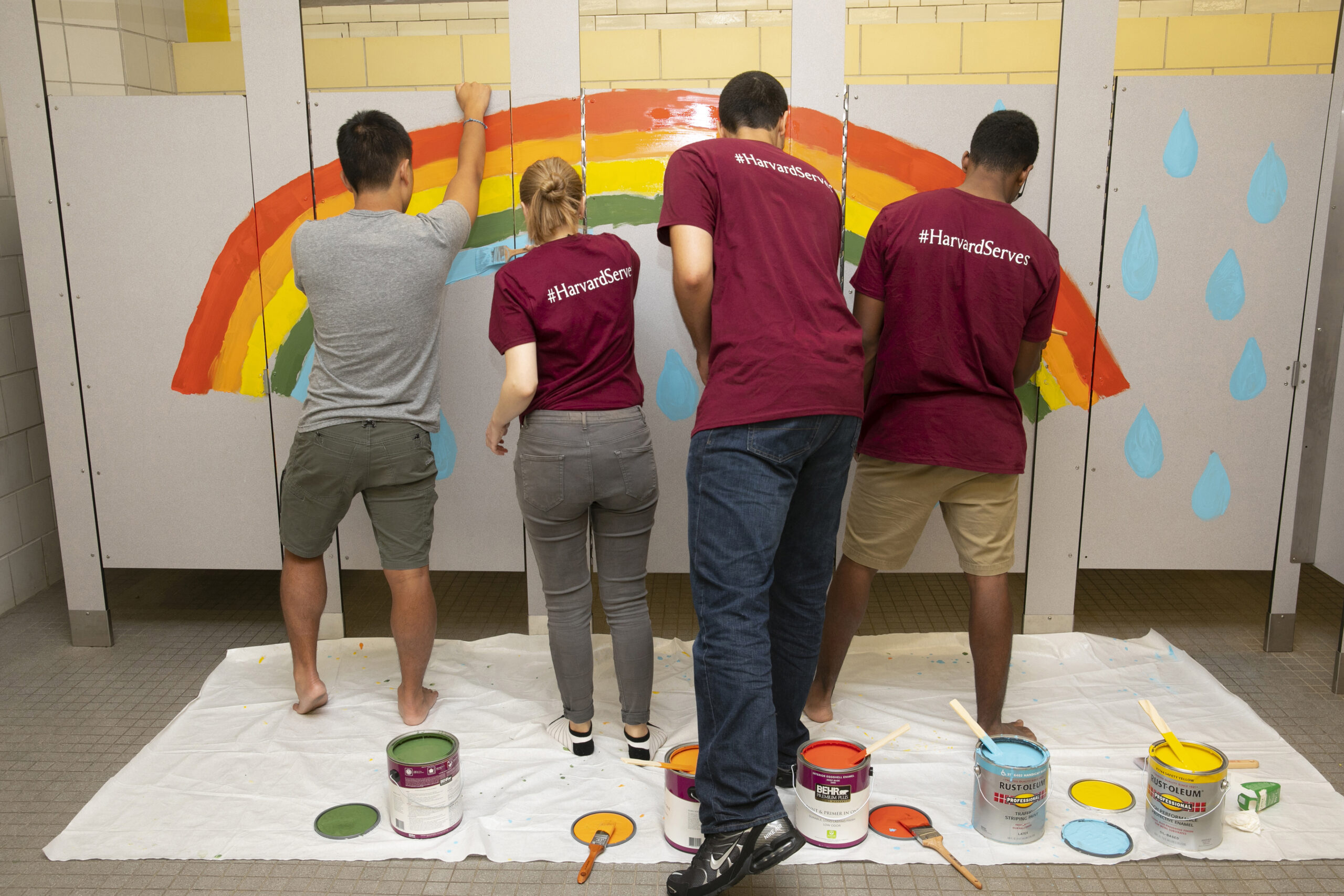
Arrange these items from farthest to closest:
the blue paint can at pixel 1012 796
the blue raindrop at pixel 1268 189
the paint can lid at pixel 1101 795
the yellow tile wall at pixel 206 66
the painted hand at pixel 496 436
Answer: the yellow tile wall at pixel 206 66
the blue raindrop at pixel 1268 189
the painted hand at pixel 496 436
the paint can lid at pixel 1101 795
the blue paint can at pixel 1012 796

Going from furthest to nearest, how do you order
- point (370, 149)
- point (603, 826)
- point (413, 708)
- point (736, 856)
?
point (413, 708)
point (370, 149)
point (603, 826)
point (736, 856)

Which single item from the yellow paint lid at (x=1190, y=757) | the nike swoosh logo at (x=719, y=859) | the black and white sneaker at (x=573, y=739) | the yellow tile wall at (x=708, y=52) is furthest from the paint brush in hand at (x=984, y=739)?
the yellow tile wall at (x=708, y=52)

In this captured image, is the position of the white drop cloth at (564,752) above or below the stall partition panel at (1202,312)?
below

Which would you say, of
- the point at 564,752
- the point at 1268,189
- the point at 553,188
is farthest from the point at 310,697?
the point at 1268,189

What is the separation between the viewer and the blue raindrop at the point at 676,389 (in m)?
2.53

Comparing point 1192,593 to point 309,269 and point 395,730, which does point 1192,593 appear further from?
point 309,269

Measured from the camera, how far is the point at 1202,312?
2.50 meters

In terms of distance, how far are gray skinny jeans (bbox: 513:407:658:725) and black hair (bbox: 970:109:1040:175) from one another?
889 millimetres

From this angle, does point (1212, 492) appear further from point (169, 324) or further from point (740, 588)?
point (169, 324)

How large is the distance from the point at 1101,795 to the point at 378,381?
1.75 m

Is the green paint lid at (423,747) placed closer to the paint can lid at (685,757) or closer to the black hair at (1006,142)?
the paint can lid at (685,757)

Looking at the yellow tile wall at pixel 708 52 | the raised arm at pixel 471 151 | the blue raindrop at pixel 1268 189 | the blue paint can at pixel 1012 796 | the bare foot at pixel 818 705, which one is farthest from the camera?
the yellow tile wall at pixel 708 52

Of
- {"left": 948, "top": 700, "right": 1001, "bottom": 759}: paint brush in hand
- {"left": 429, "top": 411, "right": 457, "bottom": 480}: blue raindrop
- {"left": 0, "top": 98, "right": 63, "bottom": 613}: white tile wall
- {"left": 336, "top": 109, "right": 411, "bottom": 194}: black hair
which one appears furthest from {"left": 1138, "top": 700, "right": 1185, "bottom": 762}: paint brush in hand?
{"left": 0, "top": 98, "right": 63, "bottom": 613}: white tile wall

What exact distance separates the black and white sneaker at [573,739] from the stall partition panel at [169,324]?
1068 millimetres
